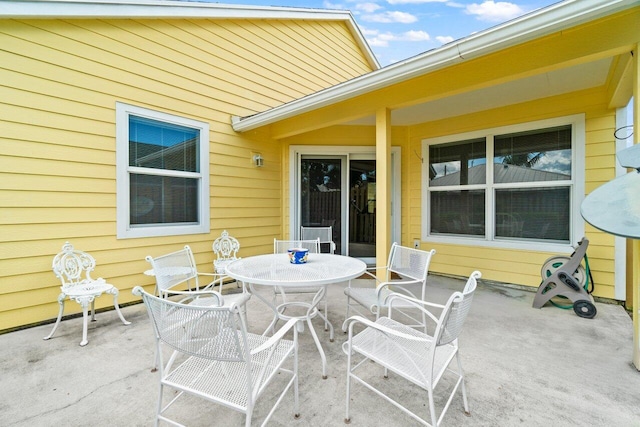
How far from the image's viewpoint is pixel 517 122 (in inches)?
163

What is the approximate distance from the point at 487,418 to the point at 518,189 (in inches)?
140

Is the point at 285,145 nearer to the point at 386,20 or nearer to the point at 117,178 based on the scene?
the point at 117,178

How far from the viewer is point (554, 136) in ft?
12.9

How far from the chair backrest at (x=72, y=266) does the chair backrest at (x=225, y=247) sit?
150 centimetres

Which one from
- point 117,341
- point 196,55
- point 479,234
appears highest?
point 196,55

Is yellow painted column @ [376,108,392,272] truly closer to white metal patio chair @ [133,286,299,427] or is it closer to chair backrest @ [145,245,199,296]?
chair backrest @ [145,245,199,296]

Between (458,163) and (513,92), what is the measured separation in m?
1.31

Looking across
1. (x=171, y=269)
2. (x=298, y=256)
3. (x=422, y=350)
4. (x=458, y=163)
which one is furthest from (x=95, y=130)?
(x=458, y=163)

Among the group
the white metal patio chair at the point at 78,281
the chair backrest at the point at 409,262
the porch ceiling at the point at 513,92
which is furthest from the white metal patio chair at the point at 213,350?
the porch ceiling at the point at 513,92

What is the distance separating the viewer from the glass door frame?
520 centimetres

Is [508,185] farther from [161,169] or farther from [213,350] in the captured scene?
[161,169]

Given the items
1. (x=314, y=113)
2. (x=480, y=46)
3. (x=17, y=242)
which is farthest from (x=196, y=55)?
(x=480, y=46)

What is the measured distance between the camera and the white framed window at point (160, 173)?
3447mm

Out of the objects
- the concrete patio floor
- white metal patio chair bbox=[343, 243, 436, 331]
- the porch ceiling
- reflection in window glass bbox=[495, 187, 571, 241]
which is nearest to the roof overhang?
the porch ceiling
